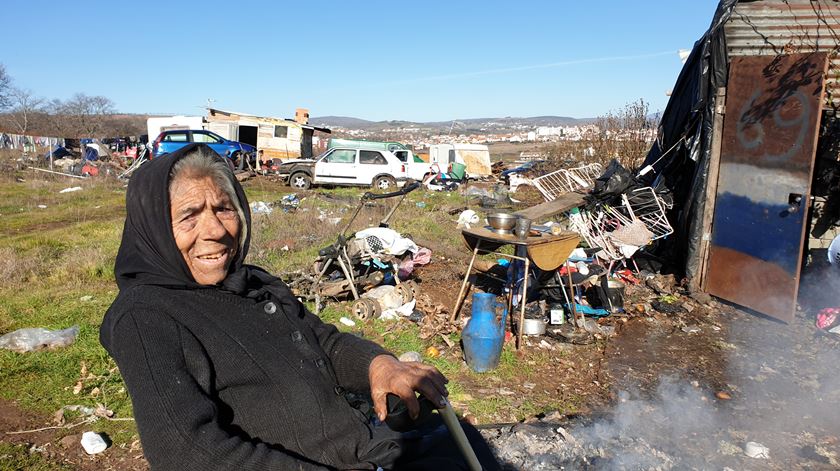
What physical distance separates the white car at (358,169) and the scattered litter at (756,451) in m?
14.4

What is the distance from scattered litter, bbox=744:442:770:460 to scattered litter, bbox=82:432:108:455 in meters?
4.11

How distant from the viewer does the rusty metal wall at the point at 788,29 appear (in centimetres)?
595

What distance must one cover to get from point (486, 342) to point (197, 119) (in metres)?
24.8

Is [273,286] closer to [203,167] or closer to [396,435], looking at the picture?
[203,167]

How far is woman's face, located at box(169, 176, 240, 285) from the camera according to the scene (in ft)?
5.43

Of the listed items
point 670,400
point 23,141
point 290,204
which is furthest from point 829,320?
point 23,141

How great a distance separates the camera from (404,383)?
182 cm

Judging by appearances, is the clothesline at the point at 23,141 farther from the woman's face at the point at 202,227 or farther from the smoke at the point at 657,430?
the woman's face at the point at 202,227

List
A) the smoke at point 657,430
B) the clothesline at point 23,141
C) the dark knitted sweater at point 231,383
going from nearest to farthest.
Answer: the dark knitted sweater at point 231,383 < the smoke at point 657,430 < the clothesline at point 23,141

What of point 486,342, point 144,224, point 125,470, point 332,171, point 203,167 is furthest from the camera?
point 332,171

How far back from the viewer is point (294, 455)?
5.29ft

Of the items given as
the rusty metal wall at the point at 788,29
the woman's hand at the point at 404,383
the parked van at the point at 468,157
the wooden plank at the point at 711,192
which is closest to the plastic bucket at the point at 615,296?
the wooden plank at the point at 711,192

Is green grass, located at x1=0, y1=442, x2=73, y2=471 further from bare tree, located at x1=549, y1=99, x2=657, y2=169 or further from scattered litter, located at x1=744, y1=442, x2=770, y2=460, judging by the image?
bare tree, located at x1=549, y1=99, x2=657, y2=169

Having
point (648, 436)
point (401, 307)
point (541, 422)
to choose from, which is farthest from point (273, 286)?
point (401, 307)
